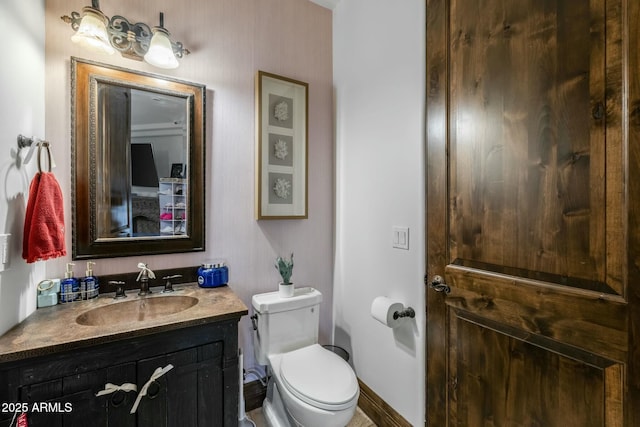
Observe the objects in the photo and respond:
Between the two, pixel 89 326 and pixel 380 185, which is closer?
pixel 89 326

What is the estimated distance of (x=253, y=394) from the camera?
1.81 metres

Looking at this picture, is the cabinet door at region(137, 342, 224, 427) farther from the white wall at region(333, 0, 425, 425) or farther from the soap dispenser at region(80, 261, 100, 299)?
the white wall at region(333, 0, 425, 425)

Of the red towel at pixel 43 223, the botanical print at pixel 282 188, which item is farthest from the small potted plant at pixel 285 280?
the red towel at pixel 43 223

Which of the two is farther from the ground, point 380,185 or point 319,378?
point 380,185

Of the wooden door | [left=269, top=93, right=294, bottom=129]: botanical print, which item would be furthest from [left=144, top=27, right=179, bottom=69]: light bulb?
the wooden door

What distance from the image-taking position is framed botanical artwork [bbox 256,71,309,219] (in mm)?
1837

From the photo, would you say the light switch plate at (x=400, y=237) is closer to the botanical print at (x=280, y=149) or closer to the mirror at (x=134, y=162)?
the botanical print at (x=280, y=149)

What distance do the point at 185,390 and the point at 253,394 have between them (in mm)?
774

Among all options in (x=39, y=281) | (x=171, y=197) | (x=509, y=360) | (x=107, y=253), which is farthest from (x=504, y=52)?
(x=39, y=281)

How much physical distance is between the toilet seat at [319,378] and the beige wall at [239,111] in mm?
466

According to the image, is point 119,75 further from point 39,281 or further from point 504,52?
point 504,52

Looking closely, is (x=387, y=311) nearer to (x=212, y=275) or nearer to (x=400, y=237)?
(x=400, y=237)

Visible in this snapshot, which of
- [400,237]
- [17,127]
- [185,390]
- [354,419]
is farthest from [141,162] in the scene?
[354,419]

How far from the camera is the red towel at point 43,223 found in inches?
42.8
